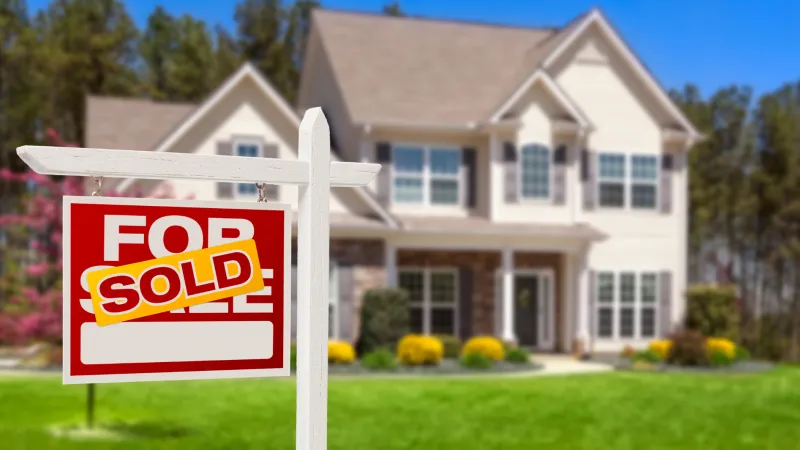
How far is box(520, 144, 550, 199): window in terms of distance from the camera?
24000mm

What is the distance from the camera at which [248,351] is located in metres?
4.32

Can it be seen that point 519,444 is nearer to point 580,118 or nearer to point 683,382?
point 683,382

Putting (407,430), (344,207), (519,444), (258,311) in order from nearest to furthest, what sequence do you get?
(258,311) → (519,444) → (407,430) → (344,207)

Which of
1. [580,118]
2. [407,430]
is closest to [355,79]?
[580,118]

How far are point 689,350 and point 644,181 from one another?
5.93 m

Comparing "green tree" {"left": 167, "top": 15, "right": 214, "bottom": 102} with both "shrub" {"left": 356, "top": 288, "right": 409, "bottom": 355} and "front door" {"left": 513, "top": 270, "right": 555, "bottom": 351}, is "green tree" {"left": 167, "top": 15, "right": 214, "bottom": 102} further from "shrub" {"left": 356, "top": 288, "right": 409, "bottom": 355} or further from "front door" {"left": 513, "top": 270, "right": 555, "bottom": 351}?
"shrub" {"left": 356, "top": 288, "right": 409, "bottom": 355}

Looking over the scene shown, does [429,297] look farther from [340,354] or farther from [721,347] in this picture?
[721,347]

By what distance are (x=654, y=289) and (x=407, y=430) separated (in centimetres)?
1528

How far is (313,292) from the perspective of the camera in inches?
175

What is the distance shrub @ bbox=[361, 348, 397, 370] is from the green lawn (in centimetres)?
177

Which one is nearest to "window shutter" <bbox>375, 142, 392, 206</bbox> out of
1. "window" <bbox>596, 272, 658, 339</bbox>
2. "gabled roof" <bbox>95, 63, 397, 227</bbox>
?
"gabled roof" <bbox>95, 63, 397, 227</bbox>

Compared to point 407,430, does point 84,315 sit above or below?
above

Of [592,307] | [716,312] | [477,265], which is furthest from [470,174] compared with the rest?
[716,312]

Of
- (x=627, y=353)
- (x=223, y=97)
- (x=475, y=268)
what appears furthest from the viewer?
(x=475, y=268)
